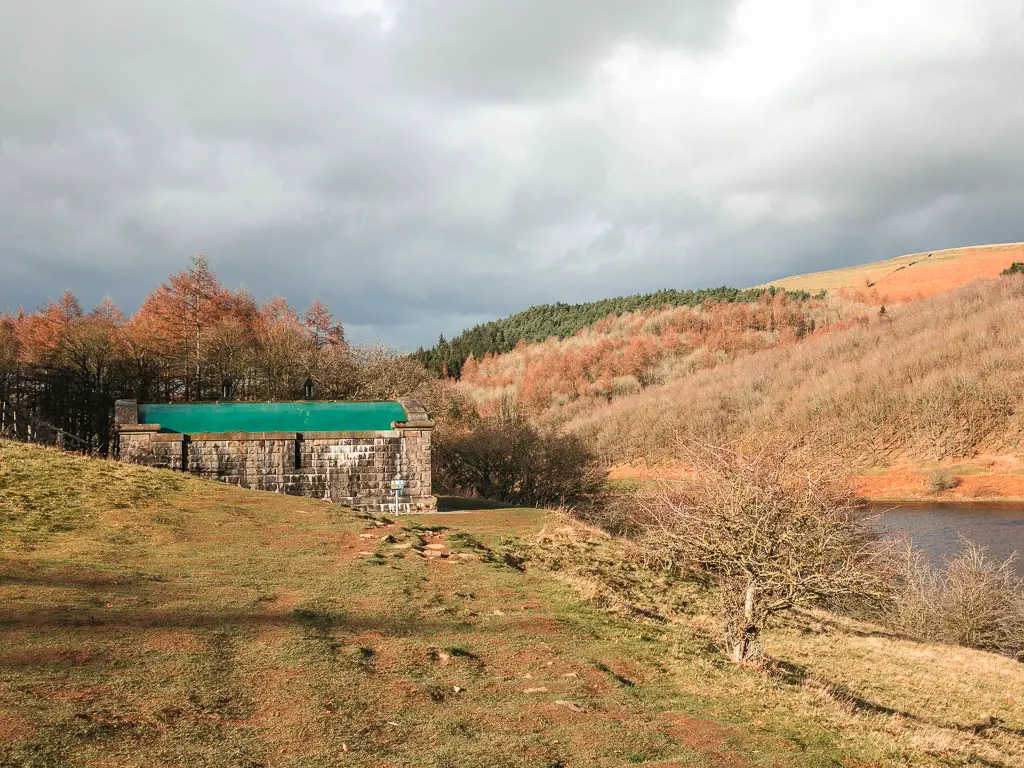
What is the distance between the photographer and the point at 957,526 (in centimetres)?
3306

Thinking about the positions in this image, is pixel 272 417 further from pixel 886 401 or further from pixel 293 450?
pixel 886 401

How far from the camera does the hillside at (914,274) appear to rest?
108438 millimetres

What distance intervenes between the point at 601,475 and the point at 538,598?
21.8 m

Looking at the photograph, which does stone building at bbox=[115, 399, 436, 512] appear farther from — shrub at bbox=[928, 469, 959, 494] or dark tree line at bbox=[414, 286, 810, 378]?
dark tree line at bbox=[414, 286, 810, 378]

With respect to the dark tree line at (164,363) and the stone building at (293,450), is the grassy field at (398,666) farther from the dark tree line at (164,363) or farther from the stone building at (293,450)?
the dark tree line at (164,363)

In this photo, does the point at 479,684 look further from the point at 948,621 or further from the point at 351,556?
the point at 948,621

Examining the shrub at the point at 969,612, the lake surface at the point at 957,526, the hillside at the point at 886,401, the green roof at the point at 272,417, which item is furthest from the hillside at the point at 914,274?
the green roof at the point at 272,417

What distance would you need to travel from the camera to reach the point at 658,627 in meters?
11.6

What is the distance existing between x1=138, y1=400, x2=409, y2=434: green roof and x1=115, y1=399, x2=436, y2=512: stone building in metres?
0.03

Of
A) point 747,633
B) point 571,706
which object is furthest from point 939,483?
point 571,706

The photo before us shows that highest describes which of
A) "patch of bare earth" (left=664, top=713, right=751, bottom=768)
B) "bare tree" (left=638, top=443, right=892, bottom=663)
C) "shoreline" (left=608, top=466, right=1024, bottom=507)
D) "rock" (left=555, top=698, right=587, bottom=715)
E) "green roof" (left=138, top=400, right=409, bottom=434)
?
"green roof" (left=138, top=400, right=409, bottom=434)

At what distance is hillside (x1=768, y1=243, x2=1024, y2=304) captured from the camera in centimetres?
10844

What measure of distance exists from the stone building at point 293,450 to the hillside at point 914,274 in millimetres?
96904

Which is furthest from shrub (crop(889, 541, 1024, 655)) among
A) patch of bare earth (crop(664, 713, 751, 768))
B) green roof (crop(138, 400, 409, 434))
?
green roof (crop(138, 400, 409, 434))
